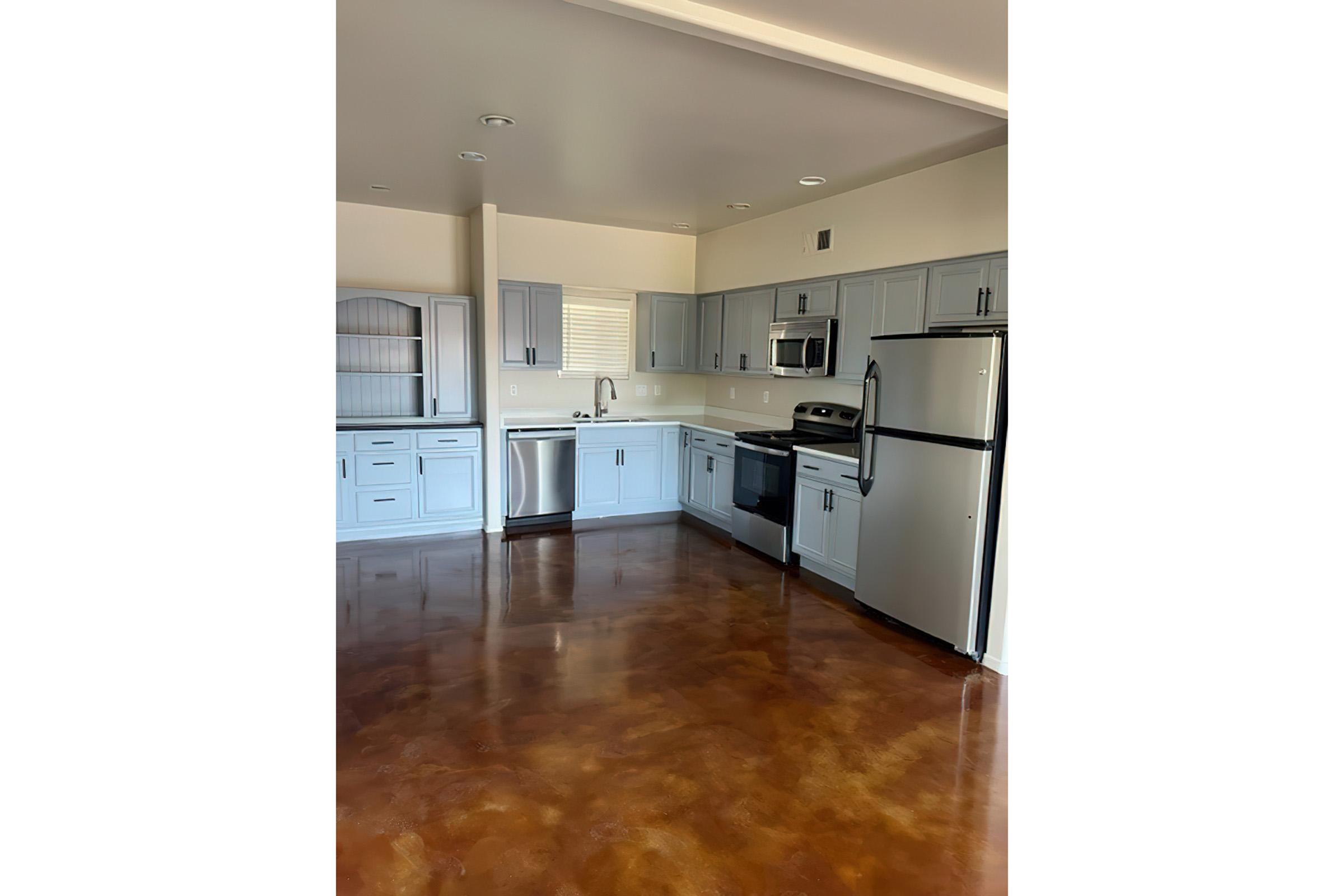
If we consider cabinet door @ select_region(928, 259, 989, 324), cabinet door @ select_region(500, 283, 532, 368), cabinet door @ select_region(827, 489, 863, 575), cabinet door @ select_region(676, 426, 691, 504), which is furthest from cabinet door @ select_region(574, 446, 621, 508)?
cabinet door @ select_region(928, 259, 989, 324)

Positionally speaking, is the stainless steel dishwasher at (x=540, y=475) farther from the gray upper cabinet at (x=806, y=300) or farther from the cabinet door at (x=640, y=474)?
the gray upper cabinet at (x=806, y=300)

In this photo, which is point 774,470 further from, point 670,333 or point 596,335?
point 596,335

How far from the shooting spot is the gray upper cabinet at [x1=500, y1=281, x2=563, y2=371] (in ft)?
19.4

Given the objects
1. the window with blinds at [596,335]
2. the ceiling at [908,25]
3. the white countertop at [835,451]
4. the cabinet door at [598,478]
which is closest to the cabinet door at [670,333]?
the window with blinds at [596,335]

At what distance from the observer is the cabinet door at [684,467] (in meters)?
6.33

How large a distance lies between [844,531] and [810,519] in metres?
0.35

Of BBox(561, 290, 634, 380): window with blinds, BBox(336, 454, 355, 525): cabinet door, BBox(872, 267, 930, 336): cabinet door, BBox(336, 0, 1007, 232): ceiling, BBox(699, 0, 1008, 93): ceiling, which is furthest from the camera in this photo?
BBox(561, 290, 634, 380): window with blinds

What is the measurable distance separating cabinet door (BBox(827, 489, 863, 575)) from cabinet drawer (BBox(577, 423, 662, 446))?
220cm

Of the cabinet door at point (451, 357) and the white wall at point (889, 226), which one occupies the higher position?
the white wall at point (889, 226)

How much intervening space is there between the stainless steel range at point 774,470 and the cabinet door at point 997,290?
1.38 meters

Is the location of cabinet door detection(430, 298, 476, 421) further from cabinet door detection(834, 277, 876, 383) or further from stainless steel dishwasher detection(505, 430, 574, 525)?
cabinet door detection(834, 277, 876, 383)
